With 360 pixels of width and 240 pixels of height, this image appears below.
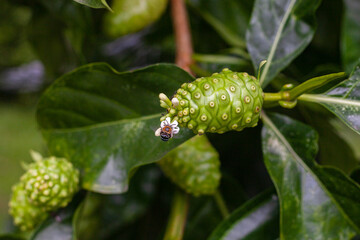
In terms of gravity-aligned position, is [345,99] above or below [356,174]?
above

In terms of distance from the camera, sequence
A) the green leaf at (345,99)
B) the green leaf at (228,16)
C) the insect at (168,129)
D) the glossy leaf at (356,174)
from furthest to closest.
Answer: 1. the green leaf at (228,16)
2. the glossy leaf at (356,174)
3. the green leaf at (345,99)
4. the insect at (168,129)

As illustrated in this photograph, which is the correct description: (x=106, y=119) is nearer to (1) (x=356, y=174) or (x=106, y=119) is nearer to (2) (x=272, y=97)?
(2) (x=272, y=97)

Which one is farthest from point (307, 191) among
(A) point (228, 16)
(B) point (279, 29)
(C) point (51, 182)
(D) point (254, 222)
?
(A) point (228, 16)

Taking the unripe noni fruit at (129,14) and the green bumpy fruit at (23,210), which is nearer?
the green bumpy fruit at (23,210)

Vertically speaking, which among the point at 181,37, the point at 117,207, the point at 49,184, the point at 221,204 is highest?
the point at 181,37

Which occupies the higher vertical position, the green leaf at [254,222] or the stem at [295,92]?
the stem at [295,92]

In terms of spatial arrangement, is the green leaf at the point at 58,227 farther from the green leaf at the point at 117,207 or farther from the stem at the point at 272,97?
the stem at the point at 272,97

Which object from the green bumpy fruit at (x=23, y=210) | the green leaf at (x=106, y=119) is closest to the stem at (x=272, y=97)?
the green leaf at (x=106, y=119)

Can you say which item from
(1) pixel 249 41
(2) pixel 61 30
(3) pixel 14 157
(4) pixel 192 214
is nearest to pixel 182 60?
(1) pixel 249 41
